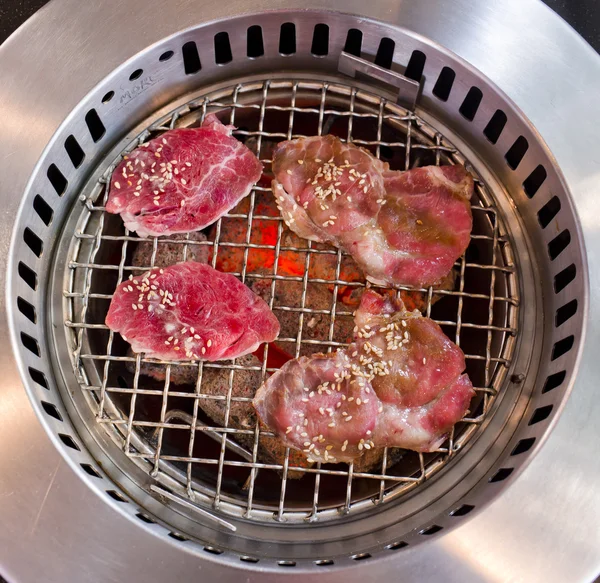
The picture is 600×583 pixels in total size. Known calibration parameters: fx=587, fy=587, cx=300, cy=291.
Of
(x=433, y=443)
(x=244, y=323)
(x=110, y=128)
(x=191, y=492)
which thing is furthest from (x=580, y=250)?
(x=110, y=128)

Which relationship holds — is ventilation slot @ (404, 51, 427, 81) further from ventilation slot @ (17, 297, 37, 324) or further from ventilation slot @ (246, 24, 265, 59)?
ventilation slot @ (17, 297, 37, 324)

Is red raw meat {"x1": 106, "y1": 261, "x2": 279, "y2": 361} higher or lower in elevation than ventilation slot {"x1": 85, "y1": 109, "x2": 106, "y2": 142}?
lower

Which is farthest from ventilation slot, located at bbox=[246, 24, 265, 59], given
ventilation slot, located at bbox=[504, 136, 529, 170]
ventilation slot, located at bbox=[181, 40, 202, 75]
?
ventilation slot, located at bbox=[504, 136, 529, 170]

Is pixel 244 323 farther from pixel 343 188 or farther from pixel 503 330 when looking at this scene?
pixel 503 330

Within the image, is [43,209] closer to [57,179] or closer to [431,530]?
[57,179]

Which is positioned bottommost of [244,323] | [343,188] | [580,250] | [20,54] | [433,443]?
[433,443]

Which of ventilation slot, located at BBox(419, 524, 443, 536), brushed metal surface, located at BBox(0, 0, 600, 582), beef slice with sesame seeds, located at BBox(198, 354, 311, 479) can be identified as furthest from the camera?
beef slice with sesame seeds, located at BBox(198, 354, 311, 479)

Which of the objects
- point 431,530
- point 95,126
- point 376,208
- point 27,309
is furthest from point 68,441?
point 376,208
